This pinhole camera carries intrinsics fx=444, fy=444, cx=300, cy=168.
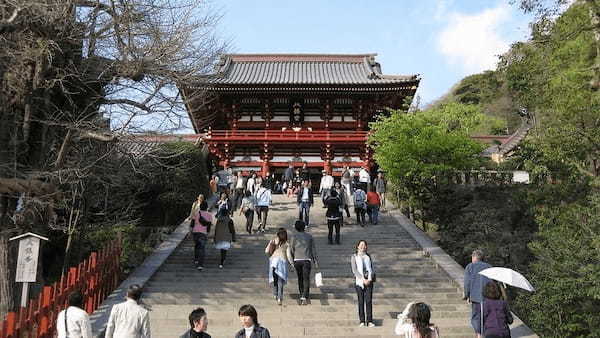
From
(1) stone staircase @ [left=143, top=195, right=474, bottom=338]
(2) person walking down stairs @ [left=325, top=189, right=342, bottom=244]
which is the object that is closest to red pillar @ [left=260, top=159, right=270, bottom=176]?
(1) stone staircase @ [left=143, top=195, right=474, bottom=338]

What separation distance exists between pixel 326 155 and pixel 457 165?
774 centimetres

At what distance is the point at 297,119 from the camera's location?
22938mm

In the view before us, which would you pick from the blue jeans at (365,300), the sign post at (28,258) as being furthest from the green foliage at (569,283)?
the sign post at (28,258)

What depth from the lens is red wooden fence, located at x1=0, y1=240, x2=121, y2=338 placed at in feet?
17.8

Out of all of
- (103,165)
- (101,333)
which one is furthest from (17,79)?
(101,333)

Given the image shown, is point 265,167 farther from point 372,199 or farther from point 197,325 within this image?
point 197,325

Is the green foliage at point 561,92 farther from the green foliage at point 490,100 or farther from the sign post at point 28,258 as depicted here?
the green foliage at point 490,100

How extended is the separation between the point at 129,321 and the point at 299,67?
25502mm

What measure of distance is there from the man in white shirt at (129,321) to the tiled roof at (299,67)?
20.8 meters

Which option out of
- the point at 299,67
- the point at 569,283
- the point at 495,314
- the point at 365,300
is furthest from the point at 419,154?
the point at 299,67

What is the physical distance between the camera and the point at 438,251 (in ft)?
35.2

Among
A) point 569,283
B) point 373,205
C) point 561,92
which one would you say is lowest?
point 569,283

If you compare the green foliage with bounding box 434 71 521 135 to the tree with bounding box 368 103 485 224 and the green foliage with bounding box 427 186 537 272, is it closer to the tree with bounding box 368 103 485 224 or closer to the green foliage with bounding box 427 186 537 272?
the green foliage with bounding box 427 186 537 272

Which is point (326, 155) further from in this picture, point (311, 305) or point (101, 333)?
point (101, 333)
